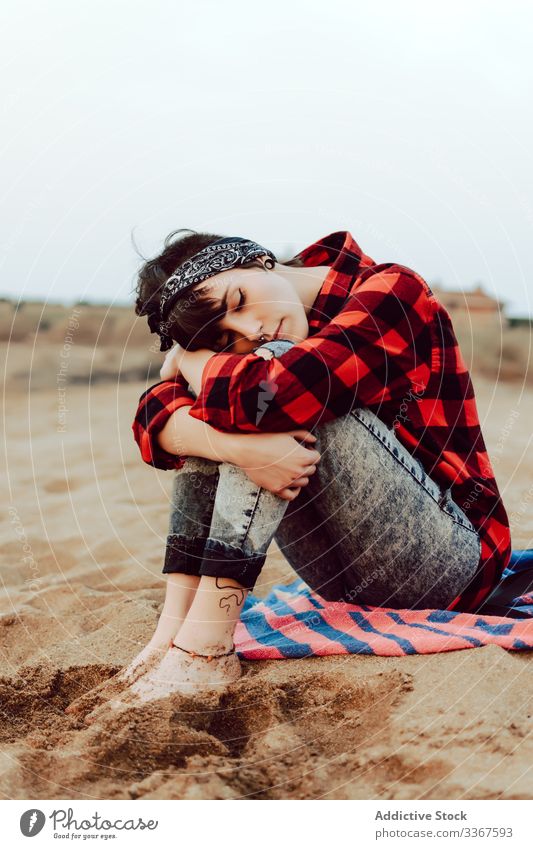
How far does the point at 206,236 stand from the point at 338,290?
27 centimetres

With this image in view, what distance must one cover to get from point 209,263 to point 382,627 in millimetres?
725

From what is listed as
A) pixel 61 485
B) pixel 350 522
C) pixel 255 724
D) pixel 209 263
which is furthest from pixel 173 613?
pixel 61 485

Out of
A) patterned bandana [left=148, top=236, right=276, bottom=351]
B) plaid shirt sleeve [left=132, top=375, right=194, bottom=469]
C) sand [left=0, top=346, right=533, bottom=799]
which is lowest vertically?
sand [left=0, top=346, right=533, bottom=799]

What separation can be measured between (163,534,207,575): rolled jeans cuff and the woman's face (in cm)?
37

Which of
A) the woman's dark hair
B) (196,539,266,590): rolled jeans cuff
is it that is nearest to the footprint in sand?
the woman's dark hair

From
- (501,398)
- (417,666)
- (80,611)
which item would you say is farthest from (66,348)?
(417,666)

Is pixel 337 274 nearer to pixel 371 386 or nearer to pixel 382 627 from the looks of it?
pixel 371 386

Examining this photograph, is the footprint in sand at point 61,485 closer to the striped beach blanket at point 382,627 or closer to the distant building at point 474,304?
the striped beach blanket at point 382,627

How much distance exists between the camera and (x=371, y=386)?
54.7 inches

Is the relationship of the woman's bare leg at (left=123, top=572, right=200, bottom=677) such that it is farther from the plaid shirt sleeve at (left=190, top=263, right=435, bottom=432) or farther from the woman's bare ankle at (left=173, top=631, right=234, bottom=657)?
the plaid shirt sleeve at (left=190, top=263, right=435, bottom=432)

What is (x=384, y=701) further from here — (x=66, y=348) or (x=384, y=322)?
(x=66, y=348)

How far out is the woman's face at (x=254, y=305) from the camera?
1498 millimetres

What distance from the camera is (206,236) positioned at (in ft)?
5.30

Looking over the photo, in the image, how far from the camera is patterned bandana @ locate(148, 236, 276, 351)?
1.52 meters
